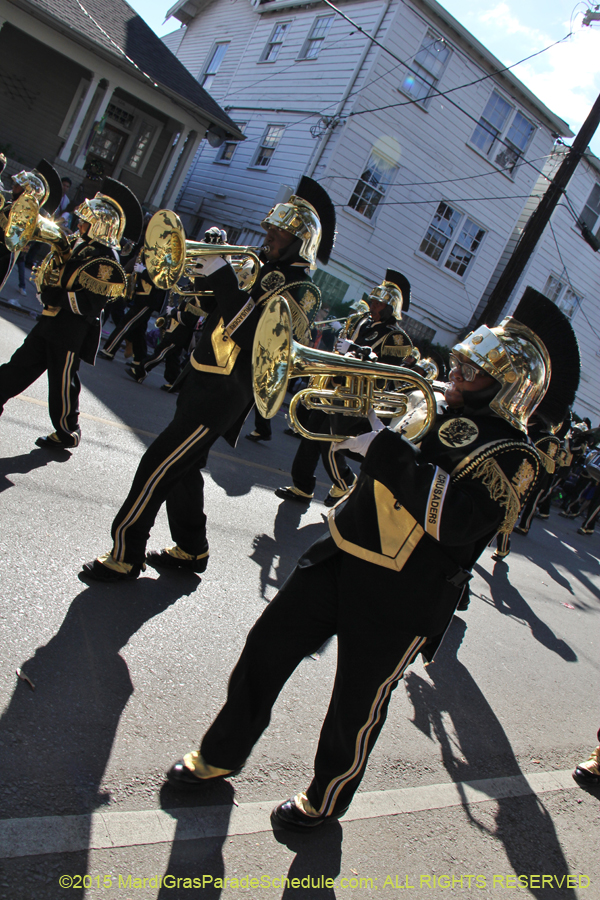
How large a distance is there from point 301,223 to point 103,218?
218cm

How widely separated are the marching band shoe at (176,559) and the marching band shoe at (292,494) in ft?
7.79

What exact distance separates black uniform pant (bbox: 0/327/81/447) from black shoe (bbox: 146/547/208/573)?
1.57 metres

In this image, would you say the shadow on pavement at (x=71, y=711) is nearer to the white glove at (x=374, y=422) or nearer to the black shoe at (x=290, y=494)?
the white glove at (x=374, y=422)

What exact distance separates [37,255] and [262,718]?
→ 44.5 feet

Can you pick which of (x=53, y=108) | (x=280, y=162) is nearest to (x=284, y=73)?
(x=280, y=162)

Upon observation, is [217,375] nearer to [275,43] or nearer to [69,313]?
[69,313]

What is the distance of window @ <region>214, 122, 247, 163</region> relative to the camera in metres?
19.6

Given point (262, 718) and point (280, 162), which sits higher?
point (280, 162)

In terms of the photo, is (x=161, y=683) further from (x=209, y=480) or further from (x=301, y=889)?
(x=209, y=480)

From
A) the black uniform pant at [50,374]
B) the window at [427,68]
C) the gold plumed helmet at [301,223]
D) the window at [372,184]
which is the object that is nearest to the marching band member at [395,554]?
the gold plumed helmet at [301,223]

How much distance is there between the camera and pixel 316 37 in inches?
679

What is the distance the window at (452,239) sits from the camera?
1817 cm

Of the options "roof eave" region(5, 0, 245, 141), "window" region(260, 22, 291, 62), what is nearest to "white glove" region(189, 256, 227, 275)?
"roof eave" region(5, 0, 245, 141)

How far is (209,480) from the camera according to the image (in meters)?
6.17
